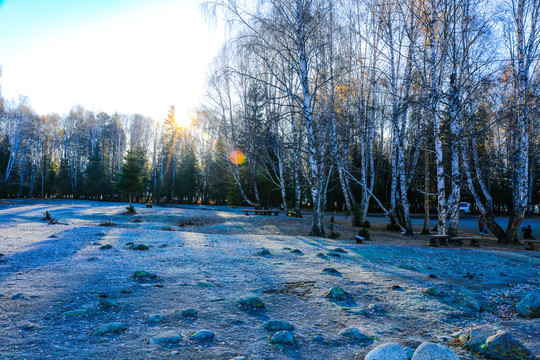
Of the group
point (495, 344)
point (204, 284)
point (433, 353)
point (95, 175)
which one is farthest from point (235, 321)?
point (95, 175)

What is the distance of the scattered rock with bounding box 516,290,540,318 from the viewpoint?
12.0ft

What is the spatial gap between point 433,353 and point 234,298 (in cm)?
228

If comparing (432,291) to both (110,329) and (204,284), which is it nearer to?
(204,284)

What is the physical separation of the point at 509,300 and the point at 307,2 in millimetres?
10144

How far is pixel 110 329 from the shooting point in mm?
2828

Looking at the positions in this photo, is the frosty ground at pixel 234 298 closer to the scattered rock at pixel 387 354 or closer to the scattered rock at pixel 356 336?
the scattered rock at pixel 356 336

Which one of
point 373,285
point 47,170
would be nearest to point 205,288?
point 373,285

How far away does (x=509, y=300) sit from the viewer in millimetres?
4324

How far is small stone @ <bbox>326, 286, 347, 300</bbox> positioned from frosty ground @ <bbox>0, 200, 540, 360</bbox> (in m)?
0.15

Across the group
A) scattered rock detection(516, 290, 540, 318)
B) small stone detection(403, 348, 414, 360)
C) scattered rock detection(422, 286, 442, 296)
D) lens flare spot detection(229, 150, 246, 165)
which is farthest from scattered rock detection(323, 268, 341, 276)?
lens flare spot detection(229, 150, 246, 165)

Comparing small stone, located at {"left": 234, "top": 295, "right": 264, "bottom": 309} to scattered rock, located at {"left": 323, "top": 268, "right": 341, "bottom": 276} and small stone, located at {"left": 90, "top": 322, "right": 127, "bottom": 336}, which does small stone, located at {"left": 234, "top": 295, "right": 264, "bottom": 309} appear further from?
scattered rock, located at {"left": 323, "top": 268, "right": 341, "bottom": 276}

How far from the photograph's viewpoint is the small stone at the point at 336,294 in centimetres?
407

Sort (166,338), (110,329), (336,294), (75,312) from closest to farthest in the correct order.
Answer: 1. (166,338)
2. (110,329)
3. (75,312)
4. (336,294)

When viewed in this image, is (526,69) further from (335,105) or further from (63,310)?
(63,310)
